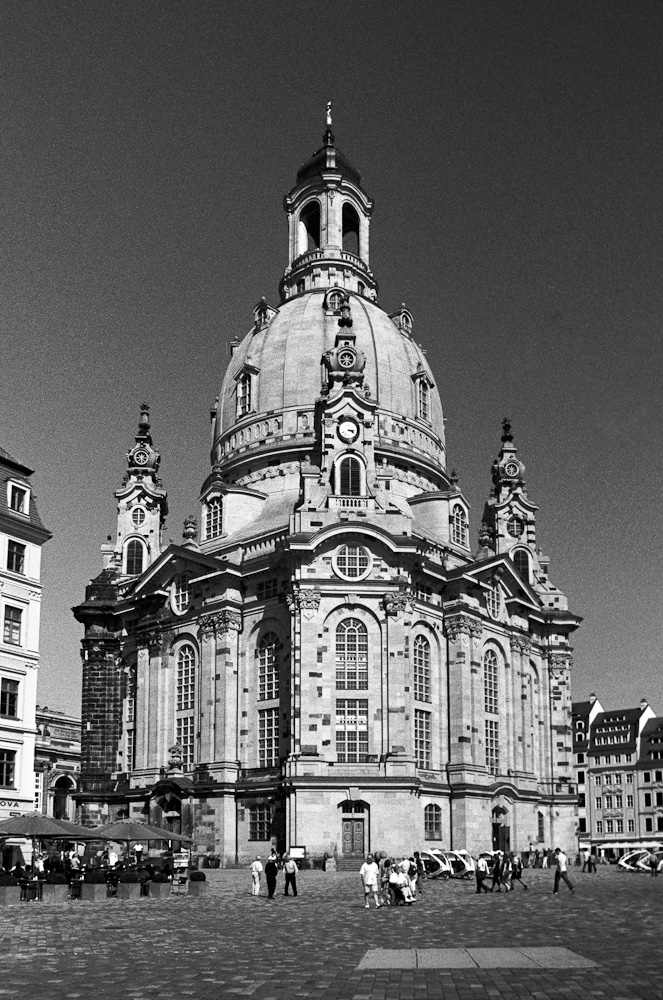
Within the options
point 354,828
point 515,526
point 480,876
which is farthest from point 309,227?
point 480,876

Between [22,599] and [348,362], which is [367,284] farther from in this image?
[22,599]

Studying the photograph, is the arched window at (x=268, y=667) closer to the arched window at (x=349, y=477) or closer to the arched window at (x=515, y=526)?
the arched window at (x=349, y=477)

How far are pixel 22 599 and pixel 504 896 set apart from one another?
29.5m

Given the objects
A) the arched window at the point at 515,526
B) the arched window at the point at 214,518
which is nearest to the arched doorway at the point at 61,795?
the arched window at the point at 214,518

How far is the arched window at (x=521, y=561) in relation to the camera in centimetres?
11138

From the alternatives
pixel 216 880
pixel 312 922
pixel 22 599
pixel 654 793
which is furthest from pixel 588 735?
pixel 312 922

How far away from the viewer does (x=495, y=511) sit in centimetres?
11394

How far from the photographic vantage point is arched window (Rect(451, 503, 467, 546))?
103688 mm

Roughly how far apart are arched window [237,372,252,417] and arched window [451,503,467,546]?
21698 millimetres

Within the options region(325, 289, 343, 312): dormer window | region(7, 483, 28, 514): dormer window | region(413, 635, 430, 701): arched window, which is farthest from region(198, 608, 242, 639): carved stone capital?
region(325, 289, 343, 312): dormer window

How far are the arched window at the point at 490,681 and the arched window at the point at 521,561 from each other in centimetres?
1540

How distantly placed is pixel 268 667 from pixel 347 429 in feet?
64.1

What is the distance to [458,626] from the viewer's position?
91.9 metres

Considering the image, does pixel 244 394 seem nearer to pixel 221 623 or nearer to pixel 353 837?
pixel 221 623
